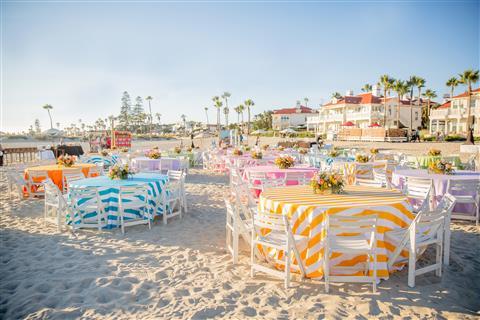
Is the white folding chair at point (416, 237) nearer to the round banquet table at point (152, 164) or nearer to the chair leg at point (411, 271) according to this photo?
the chair leg at point (411, 271)

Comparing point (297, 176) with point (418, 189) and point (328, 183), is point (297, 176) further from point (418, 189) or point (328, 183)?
point (328, 183)

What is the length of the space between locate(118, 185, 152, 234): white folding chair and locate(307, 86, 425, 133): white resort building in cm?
5051

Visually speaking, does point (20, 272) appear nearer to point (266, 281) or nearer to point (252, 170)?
point (266, 281)

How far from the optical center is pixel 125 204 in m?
5.90

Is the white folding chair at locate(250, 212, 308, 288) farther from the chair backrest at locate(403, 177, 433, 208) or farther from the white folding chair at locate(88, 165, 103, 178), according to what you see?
the white folding chair at locate(88, 165, 103, 178)

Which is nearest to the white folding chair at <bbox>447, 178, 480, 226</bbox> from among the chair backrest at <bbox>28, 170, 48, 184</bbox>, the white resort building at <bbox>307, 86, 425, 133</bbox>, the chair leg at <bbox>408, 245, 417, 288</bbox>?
the chair leg at <bbox>408, 245, 417, 288</bbox>

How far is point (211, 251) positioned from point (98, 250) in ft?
5.91

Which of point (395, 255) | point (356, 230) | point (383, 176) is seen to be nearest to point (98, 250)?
point (356, 230)

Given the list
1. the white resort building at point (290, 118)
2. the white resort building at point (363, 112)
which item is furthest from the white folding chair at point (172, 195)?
the white resort building at point (290, 118)

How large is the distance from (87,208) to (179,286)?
3.16m

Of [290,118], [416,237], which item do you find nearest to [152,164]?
[416,237]

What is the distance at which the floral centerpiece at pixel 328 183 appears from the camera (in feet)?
15.7

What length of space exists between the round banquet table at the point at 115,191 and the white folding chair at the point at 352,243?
398 centimetres

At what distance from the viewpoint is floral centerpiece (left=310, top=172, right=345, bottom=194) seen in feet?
15.7
